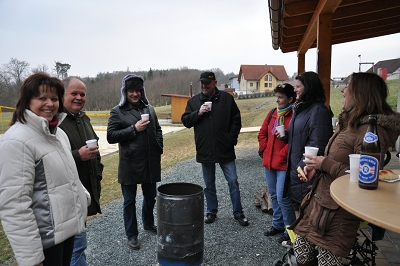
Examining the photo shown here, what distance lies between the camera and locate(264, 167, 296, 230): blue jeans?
3131 millimetres

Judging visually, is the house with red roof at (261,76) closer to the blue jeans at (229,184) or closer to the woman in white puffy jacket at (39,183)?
the blue jeans at (229,184)

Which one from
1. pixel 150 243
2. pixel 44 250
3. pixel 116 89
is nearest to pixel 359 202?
pixel 44 250

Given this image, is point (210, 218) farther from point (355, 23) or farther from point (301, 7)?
point (355, 23)

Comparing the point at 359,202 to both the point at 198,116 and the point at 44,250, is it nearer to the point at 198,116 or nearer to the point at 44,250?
the point at 44,250

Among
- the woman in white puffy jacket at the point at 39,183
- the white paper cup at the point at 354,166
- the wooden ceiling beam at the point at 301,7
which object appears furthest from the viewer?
the wooden ceiling beam at the point at 301,7

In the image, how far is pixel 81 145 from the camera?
8.45 feet

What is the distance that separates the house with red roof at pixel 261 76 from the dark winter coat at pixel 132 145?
5682cm

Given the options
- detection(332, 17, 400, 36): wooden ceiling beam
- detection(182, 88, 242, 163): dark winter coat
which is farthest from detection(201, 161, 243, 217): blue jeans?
detection(332, 17, 400, 36): wooden ceiling beam

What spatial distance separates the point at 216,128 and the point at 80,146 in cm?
183

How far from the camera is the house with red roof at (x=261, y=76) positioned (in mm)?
59319

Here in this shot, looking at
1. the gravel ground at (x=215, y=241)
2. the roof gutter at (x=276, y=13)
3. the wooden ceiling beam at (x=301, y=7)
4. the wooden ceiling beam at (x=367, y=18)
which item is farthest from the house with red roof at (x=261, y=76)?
the gravel ground at (x=215, y=241)

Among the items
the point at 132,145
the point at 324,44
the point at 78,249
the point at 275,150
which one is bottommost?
the point at 78,249

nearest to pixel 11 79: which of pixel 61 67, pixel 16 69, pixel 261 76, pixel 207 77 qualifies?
pixel 16 69

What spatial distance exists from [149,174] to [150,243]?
0.87 m
